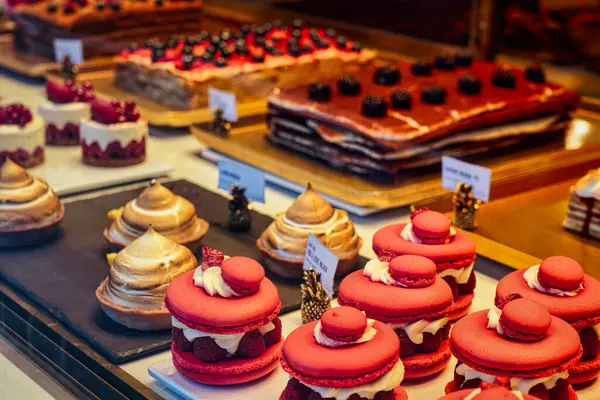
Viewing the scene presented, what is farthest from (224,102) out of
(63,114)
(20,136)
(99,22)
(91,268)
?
(99,22)

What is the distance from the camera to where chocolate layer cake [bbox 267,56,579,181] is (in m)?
3.12

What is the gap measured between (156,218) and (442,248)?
2.77ft

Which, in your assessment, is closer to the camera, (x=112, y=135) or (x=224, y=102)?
(x=112, y=135)

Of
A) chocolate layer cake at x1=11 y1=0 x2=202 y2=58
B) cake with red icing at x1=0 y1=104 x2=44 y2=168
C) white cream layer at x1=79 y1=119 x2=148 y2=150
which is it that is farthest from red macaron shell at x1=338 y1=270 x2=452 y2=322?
chocolate layer cake at x1=11 y1=0 x2=202 y2=58

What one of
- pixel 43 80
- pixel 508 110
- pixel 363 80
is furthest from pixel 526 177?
pixel 43 80

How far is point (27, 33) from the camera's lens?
525 cm

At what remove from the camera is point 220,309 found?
1.94m

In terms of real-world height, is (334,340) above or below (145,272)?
above

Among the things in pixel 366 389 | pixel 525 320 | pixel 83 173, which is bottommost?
pixel 83 173

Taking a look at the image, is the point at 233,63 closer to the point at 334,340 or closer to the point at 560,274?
the point at 560,274

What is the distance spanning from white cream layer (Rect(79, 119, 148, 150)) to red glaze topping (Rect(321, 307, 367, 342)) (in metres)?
1.90

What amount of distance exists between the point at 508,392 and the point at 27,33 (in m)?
4.33

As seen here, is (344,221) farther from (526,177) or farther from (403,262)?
(526,177)

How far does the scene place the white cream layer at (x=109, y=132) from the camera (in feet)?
11.3
